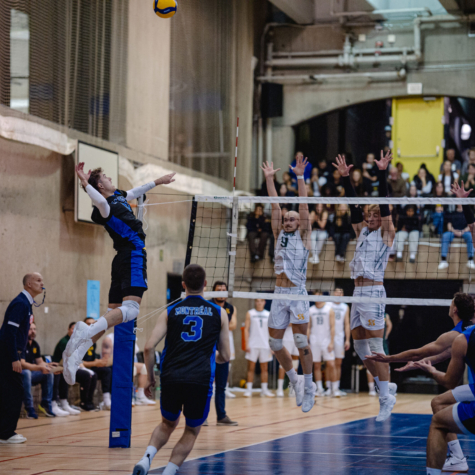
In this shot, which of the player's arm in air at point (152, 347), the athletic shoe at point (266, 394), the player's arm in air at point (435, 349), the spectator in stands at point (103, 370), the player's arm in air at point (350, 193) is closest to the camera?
the player's arm in air at point (152, 347)

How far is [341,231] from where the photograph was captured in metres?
18.4

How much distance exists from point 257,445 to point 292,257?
2.29 metres

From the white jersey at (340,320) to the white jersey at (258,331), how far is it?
159cm

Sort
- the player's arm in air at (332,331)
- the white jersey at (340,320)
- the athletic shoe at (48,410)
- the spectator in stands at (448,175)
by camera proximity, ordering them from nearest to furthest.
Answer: the athletic shoe at (48,410) → the player's arm in air at (332,331) → the white jersey at (340,320) → the spectator in stands at (448,175)

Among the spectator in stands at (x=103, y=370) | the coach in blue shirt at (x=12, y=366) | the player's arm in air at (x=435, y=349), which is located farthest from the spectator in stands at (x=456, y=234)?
the coach in blue shirt at (x=12, y=366)

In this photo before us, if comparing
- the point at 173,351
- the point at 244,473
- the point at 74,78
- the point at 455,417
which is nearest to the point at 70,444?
the point at 244,473

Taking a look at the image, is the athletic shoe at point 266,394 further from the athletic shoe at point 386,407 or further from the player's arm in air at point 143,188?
the player's arm in air at point 143,188

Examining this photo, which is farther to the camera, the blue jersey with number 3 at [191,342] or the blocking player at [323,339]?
the blocking player at [323,339]

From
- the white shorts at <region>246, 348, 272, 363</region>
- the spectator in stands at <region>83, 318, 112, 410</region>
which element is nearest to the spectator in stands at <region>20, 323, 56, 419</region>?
the spectator in stands at <region>83, 318, 112, 410</region>

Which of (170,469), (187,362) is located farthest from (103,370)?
(187,362)

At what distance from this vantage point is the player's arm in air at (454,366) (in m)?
5.79

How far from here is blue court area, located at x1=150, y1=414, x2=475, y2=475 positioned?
726 centimetres

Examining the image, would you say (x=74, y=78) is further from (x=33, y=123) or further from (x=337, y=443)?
(x=337, y=443)

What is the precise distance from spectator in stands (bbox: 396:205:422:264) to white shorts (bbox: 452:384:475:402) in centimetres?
1196
